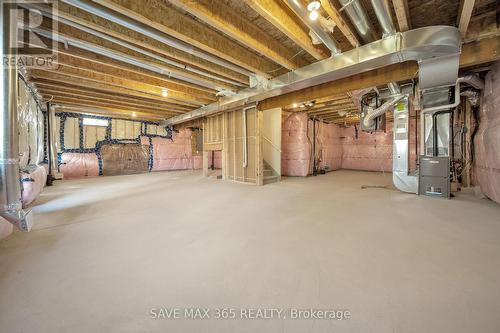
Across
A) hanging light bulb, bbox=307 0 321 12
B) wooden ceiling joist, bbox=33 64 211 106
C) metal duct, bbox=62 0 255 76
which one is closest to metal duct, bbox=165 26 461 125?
hanging light bulb, bbox=307 0 321 12

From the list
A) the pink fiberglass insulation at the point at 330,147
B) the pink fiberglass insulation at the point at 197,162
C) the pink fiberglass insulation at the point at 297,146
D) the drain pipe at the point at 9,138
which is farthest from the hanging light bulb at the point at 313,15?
the pink fiberglass insulation at the point at 197,162

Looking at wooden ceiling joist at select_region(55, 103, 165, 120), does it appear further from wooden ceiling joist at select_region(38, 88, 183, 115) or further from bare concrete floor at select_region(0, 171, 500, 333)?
bare concrete floor at select_region(0, 171, 500, 333)

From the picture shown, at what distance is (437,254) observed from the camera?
5.09ft

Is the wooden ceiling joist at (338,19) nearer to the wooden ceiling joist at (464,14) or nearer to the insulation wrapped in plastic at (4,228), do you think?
the wooden ceiling joist at (464,14)

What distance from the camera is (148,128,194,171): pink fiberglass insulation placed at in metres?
8.40

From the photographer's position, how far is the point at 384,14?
1965 millimetres

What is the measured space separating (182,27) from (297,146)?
5.01 meters

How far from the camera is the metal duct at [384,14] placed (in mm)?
1822

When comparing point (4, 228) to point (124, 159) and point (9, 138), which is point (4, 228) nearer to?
point (9, 138)

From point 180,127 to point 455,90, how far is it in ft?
27.2

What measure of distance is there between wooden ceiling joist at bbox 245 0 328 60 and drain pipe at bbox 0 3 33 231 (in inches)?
74.3

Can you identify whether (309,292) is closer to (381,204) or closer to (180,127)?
(381,204)

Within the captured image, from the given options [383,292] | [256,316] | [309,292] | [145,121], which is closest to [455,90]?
[383,292]

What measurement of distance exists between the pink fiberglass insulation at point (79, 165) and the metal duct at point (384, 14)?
8361mm
